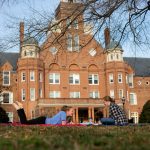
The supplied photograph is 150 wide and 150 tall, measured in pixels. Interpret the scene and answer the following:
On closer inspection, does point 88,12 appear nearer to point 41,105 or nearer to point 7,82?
point 41,105

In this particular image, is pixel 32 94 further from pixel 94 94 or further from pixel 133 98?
pixel 133 98

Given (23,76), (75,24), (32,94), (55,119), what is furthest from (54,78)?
(55,119)

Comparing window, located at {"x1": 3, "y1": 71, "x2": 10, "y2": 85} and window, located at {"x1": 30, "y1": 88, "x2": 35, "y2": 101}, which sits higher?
window, located at {"x1": 3, "y1": 71, "x2": 10, "y2": 85}

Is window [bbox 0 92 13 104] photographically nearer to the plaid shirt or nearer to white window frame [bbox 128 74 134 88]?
white window frame [bbox 128 74 134 88]

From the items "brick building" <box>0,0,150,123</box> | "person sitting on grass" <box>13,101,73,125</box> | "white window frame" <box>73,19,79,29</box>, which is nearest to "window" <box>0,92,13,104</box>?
"brick building" <box>0,0,150,123</box>

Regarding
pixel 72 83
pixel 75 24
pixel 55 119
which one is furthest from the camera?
pixel 72 83

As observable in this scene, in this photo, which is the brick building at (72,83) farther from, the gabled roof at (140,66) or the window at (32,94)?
the gabled roof at (140,66)

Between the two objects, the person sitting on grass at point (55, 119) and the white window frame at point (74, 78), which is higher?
the white window frame at point (74, 78)

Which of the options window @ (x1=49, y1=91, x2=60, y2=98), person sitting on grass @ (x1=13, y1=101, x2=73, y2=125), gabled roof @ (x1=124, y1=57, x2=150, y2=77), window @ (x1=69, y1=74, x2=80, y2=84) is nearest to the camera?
person sitting on grass @ (x1=13, y1=101, x2=73, y2=125)

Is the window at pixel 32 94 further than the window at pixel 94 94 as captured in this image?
No

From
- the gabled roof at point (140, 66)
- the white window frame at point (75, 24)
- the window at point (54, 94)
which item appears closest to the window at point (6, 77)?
the window at point (54, 94)

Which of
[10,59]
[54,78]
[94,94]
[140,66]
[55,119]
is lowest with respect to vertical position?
[55,119]

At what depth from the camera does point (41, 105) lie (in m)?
49.9

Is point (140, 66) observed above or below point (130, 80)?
above
